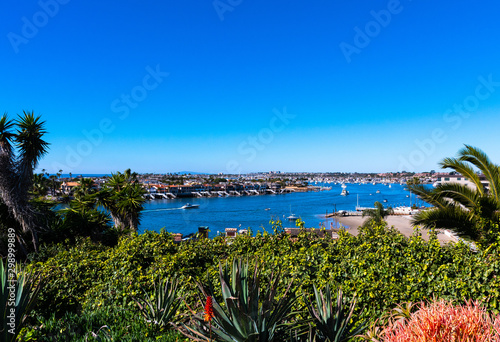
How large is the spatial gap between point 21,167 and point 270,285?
10.6m

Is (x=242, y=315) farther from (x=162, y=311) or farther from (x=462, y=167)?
(x=462, y=167)

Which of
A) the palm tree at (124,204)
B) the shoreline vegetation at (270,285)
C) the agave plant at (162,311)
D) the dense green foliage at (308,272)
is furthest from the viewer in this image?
the palm tree at (124,204)

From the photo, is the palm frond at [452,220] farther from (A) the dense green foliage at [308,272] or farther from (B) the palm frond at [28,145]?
(B) the palm frond at [28,145]

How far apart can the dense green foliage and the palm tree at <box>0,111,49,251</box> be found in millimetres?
4579

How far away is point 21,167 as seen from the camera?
32.7 ft

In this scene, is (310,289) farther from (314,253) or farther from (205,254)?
(205,254)

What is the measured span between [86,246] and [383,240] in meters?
7.67

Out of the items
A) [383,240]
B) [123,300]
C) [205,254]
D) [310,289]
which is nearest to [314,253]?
[310,289]

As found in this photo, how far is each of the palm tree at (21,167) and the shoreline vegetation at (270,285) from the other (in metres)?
0.04

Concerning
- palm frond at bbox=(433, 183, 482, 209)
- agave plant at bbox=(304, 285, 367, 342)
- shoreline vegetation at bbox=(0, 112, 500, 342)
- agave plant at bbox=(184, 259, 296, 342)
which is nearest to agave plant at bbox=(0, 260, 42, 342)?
shoreline vegetation at bbox=(0, 112, 500, 342)

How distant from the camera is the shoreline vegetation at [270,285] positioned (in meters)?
2.63

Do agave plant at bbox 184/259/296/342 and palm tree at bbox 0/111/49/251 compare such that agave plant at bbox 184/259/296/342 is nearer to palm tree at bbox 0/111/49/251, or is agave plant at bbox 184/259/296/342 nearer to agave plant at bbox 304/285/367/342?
agave plant at bbox 304/285/367/342

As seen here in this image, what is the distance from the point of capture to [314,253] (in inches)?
211

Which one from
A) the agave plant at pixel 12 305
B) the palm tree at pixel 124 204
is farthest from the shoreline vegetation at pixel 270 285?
the palm tree at pixel 124 204
